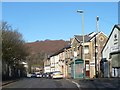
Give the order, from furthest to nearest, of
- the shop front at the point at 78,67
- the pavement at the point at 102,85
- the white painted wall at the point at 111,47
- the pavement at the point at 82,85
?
the shop front at the point at 78,67
the white painted wall at the point at 111,47
the pavement at the point at 82,85
the pavement at the point at 102,85

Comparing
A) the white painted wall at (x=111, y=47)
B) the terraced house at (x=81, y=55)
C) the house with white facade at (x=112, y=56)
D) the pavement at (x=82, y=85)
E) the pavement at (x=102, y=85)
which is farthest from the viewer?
the terraced house at (x=81, y=55)

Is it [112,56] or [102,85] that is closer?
[102,85]

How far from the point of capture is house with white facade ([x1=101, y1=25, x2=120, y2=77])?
4953 centimetres

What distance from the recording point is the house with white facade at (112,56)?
162 ft

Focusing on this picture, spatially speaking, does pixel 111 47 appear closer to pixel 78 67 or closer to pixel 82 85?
pixel 78 67

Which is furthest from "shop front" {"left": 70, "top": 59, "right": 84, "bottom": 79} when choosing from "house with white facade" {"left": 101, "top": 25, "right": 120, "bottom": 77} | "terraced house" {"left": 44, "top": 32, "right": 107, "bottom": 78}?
"house with white facade" {"left": 101, "top": 25, "right": 120, "bottom": 77}

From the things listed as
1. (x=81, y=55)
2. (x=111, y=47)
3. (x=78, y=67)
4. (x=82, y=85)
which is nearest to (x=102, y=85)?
(x=82, y=85)

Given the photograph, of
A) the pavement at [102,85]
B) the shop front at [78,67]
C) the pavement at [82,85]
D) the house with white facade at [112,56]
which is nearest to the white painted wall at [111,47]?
the house with white facade at [112,56]

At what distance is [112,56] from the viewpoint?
171 feet

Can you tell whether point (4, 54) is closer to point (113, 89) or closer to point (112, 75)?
Answer: point (112, 75)

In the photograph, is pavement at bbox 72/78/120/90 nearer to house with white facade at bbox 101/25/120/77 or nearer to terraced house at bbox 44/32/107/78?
house with white facade at bbox 101/25/120/77

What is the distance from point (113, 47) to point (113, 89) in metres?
28.7

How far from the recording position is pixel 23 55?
65.3 m

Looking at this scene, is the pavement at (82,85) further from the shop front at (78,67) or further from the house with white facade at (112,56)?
the shop front at (78,67)
